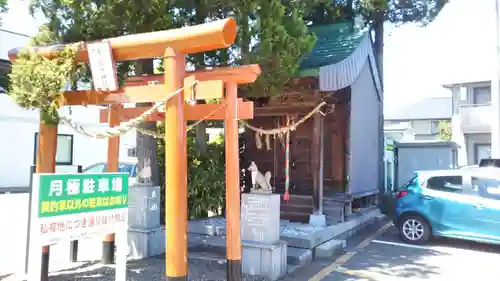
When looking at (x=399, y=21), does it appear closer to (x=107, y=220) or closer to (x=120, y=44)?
(x=120, y=44)

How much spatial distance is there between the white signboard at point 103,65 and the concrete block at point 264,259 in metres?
3.01

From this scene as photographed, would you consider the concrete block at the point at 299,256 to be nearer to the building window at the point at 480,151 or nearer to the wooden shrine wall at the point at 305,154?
the wooden shrine wall at the point at 305,154

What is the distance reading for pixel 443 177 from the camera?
8.70 meters

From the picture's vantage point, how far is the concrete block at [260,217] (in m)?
6.01

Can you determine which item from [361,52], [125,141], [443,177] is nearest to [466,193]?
[443,177]

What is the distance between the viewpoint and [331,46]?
33.4ft

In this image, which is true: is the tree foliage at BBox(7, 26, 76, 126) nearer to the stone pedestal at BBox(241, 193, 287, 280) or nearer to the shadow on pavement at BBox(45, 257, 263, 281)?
the shadow on pavement at BBox(45, 257, 263, 281)

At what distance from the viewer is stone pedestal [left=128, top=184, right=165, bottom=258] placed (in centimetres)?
720

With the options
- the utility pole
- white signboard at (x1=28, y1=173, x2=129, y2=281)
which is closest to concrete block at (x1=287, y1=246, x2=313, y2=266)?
white signboard at (x1=28, y1=173, x2=129, y2=281)

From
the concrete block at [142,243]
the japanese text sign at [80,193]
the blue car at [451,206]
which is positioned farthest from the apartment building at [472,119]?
the japanese text sign at [80,193]

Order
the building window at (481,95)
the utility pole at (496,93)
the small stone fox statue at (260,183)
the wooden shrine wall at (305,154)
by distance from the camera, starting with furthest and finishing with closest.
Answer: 1. the building window at (481,95)
2. the utility pole at (496,93)
3. the wooden shrine wall at (305,154)
4. the small stone fox statue at (260,183)

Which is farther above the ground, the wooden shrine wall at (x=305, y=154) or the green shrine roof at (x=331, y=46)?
the green shrine roof at (x=331, y=46)

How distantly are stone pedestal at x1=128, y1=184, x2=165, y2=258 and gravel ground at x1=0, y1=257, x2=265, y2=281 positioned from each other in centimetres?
33

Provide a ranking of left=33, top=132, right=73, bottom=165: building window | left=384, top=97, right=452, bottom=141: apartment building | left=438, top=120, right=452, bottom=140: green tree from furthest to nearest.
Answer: left=384, top=97, right=452, bottom=141: apartment building
left=438, top=120, right=452, bottom=140: green tree
left=33, top=132, right=73, bottom=165: building window
